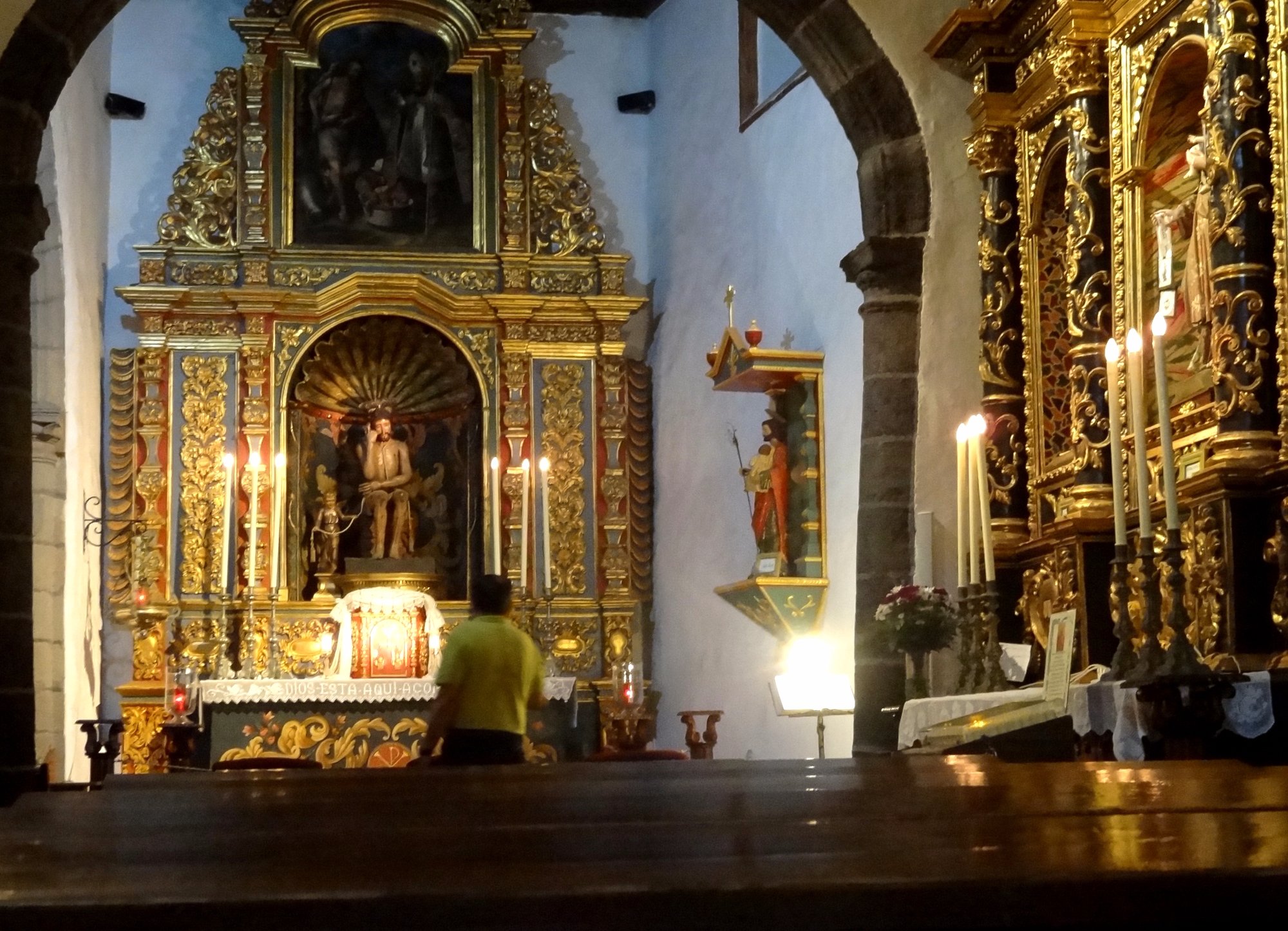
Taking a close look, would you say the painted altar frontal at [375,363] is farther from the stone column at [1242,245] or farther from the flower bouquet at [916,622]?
the stone column at [1242,245]

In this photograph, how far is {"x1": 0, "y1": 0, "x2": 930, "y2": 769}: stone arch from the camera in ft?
23.0

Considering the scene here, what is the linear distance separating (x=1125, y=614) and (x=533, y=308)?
1000 centimetres

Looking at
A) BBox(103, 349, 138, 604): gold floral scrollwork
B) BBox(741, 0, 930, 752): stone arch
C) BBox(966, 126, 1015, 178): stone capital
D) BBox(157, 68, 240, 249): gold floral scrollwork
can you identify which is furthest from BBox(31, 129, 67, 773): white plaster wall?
BBox(966, 126, 1015, 178): stone capital

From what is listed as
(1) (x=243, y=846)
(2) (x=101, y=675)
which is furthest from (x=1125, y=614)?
(2) (x=101, y=675)

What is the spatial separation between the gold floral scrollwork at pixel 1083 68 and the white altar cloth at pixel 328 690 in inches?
266

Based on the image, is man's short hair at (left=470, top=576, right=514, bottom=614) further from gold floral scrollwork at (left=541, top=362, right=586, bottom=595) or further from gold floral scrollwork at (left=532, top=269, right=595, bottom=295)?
gold floral scrollwork at (left=532, top=269, right=595, bottom=295)

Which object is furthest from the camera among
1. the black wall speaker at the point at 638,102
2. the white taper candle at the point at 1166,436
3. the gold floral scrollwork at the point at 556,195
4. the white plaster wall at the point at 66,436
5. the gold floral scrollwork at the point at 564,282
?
the black wall speaker at the point at 638,102

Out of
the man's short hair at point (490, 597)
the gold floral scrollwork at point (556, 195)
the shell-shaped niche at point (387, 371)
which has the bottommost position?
the man's short hair at point (490, 597)

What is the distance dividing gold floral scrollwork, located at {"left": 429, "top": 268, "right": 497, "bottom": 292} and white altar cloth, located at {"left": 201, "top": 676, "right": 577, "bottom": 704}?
3.58m

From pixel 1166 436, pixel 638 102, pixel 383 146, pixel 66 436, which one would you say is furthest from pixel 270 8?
pixel 1166 436

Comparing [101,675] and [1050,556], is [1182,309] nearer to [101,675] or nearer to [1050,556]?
[1050,556]

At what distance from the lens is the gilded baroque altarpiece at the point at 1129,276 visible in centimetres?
529

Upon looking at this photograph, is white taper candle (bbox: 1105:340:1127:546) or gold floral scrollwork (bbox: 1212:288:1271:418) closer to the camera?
white taper candle (bbox: 1105:340:1127:546)

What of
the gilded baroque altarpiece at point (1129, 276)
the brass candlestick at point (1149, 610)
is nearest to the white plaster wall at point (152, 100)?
the gilded baroque altarpiece at point (1129, 276)
